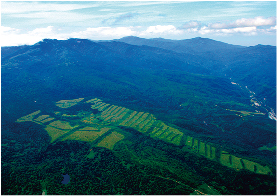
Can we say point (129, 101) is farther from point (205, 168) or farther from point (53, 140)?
point (205, 168)

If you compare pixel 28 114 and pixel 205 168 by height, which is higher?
pixel 28 114

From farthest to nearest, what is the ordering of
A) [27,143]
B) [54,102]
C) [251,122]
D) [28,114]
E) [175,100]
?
[175,100] → [54,102] → [28,114] → [251,122] → [27,143]

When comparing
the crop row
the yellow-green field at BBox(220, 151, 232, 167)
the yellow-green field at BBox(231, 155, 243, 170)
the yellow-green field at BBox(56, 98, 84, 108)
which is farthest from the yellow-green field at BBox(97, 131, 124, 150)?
the yellow-green field at BBox(56, 98, 84, 108)

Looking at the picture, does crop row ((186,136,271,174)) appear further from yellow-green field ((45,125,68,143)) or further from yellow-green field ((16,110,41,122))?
yellow-green field ((16,110,41,122))

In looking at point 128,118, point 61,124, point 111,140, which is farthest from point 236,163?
point 61,124

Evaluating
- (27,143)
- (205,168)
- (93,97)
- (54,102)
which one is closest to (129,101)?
(93,97)

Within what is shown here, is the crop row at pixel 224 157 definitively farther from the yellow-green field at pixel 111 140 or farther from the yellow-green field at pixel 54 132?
the yellow-green field at pixel 54 132

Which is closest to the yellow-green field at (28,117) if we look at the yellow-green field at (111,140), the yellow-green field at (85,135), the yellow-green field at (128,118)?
the yellow-green field at (85,135)
